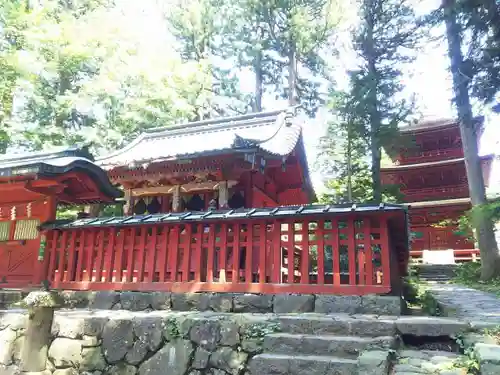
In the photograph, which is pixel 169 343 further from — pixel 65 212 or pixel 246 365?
pixel 65 212

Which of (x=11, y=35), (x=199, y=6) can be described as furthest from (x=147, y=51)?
(x=199, y=6)

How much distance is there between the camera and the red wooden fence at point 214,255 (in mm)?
6152

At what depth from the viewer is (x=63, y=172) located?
8.03 meters

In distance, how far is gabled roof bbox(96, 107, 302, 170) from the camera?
10961 millimetres

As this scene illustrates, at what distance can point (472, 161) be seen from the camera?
14.4m

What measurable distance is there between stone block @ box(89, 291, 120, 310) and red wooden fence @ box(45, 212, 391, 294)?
0.15 meters

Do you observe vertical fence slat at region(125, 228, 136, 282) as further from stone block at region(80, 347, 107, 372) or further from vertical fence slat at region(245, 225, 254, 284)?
vertical fence slat at region(245, 225, 254, 284)

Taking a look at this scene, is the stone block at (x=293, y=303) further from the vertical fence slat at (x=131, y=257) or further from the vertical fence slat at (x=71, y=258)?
the vertical fence slat at (x=71, y=258)

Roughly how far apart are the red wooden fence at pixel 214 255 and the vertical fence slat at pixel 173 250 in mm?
18

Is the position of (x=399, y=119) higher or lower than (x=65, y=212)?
higher

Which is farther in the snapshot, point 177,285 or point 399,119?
point 399,119

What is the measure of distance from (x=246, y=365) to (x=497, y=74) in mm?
8521

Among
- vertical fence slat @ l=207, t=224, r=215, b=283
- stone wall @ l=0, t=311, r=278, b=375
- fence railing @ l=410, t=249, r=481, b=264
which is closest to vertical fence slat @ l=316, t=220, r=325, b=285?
stone wall @ l=0, t=311, r=278, b=375

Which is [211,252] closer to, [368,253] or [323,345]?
[368,253]
